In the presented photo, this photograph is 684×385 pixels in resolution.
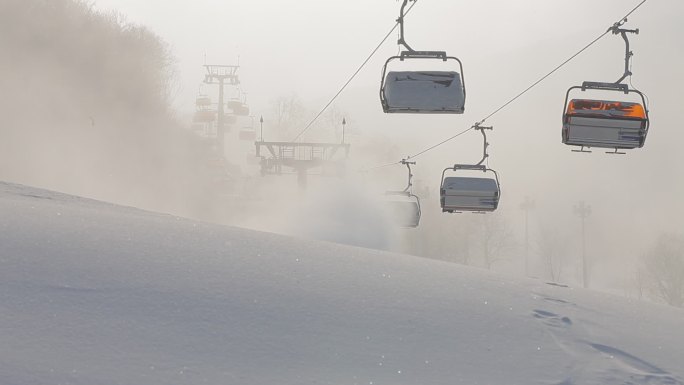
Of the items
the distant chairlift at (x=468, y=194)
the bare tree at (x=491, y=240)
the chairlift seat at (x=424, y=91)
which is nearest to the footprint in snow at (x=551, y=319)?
the chairlift seat at (x=424, y=91)

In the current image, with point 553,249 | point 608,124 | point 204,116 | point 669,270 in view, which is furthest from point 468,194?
point 553,249

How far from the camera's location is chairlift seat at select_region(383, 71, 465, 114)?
34.9 ft

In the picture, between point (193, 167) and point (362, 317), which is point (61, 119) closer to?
point (193, 167)

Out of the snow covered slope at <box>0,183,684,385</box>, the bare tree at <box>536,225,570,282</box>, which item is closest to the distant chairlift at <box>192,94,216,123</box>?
the bare tree at <box>536,225,570,282</box>

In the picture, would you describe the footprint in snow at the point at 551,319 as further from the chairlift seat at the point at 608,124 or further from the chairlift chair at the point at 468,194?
the chairlift chair at the point at 468,194

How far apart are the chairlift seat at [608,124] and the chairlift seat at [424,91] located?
185cm

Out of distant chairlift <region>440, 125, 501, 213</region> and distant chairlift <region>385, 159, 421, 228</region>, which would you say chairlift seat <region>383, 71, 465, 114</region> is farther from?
distant chairlift <region>385, 159, 421, 228</region>

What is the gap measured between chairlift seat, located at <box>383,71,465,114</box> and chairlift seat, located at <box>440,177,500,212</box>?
211 inches

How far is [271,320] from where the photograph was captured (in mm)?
5734

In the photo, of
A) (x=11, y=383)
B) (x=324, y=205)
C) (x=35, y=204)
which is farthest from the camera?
(x=324, y=205)

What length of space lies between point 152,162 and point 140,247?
46.6 metres

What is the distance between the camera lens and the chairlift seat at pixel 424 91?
1064 centimetres

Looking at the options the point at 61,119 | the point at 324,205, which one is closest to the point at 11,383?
the point at 61,119

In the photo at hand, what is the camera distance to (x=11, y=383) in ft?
13.7
